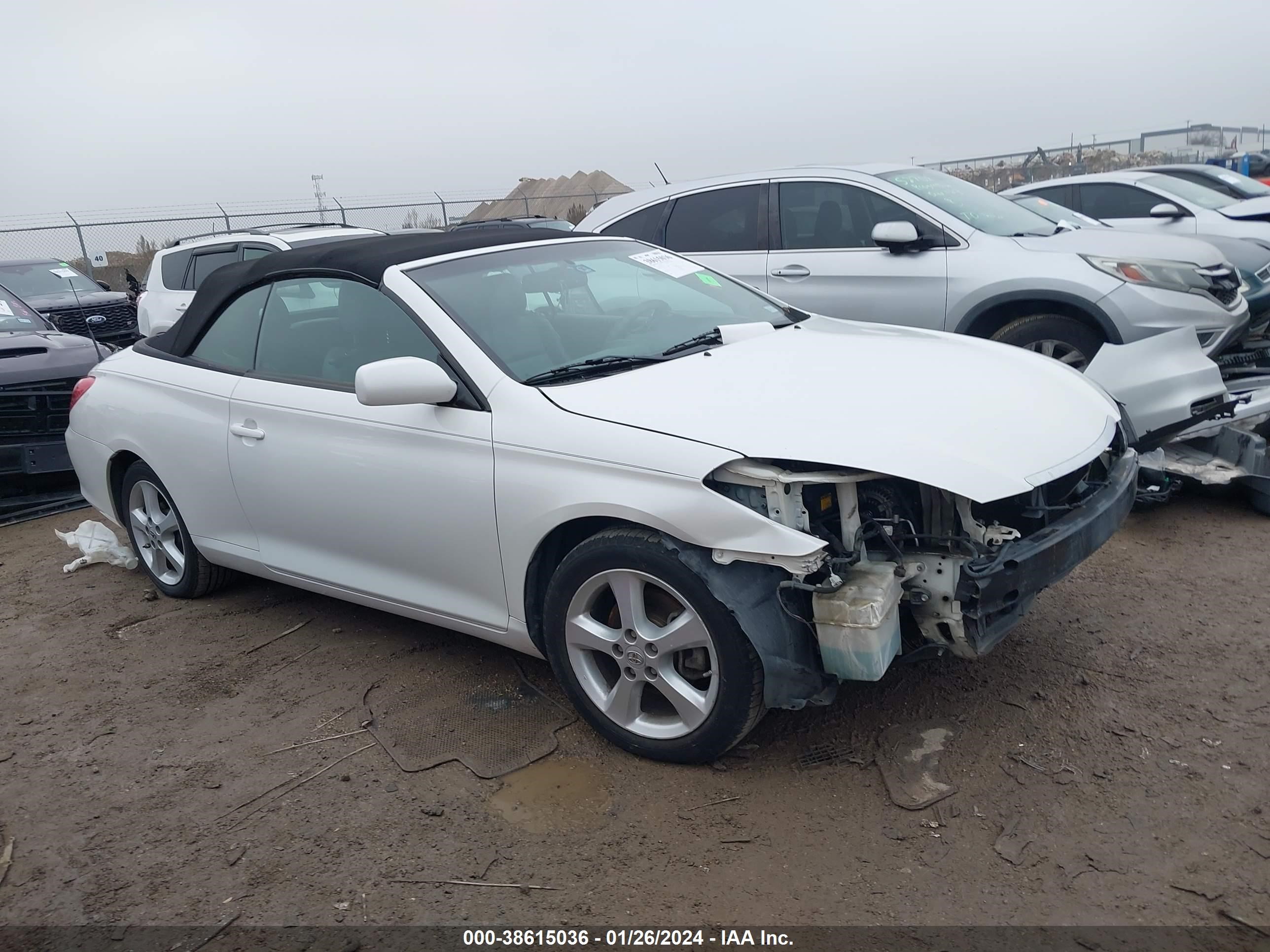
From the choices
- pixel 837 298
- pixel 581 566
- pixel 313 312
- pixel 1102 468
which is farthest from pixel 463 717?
pixel 837 298

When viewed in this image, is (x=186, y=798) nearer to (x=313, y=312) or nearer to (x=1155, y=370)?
(x=313, y=312)

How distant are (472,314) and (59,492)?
5.16 meters

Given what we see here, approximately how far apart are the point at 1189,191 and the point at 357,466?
10.3 m

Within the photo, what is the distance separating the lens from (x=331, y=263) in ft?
13.5

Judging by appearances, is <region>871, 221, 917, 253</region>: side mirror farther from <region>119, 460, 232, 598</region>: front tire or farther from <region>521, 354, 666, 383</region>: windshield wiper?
<region>119, 460, 232, 598</region>: front tire

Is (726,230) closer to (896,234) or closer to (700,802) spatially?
(896,234)

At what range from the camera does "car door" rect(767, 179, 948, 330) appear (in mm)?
6406

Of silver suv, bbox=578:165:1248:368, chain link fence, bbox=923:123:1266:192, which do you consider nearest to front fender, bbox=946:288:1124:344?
silver suv, bbox=578:165:1248:368

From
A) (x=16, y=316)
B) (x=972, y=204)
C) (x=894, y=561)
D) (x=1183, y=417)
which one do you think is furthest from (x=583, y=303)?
(x=16, y=316)

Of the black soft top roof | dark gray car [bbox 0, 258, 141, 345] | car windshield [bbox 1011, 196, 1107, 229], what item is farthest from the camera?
dark gray car [bbox 0, 258, 141, 345]

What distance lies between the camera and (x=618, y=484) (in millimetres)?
3064

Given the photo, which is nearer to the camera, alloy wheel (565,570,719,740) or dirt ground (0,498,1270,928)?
dirt ground (0,498,1270,928)

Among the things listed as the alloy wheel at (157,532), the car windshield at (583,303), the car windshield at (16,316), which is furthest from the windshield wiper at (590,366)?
the car windshield at (16,316)

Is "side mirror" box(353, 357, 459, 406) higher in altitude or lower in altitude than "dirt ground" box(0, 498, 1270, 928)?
higher
